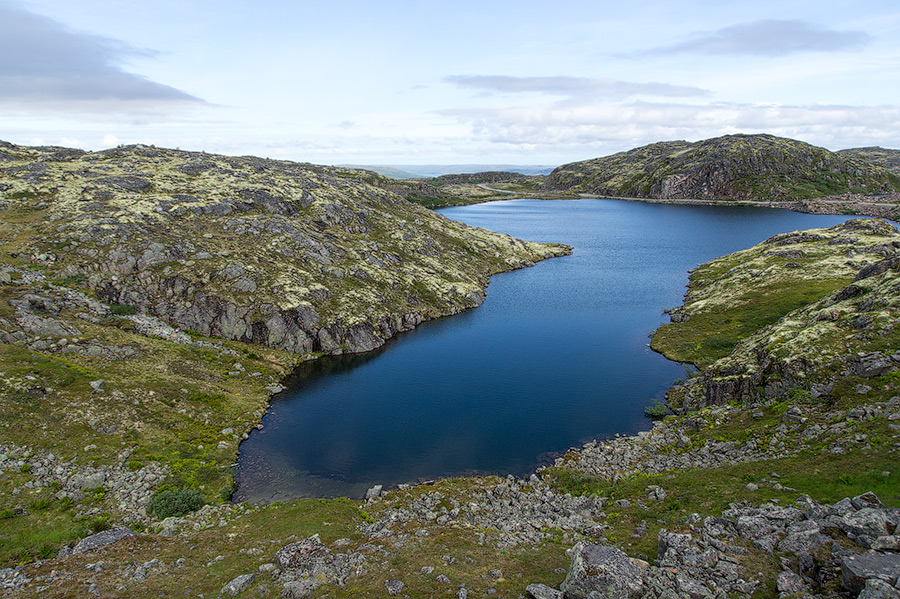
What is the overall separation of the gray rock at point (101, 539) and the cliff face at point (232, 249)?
46252mm

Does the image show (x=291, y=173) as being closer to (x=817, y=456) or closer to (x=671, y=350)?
(x=671, y=350)

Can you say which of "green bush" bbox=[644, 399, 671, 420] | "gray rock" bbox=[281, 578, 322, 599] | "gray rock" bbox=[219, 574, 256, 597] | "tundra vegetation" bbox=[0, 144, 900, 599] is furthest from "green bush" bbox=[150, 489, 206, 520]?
"green bush" bbox=[644, 399, 671, 420]

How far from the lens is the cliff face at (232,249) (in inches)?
3164

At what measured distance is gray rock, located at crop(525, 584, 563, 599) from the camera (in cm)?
2317

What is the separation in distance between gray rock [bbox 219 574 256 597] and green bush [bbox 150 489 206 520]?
17212mm

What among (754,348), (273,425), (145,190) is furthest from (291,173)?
(754,348)

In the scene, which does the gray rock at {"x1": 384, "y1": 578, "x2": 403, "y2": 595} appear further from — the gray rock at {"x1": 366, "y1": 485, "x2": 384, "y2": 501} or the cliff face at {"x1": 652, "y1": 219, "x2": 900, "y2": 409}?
the cliff face at {"x1": 652, "y1": 219, "x2": 900, "y2": 409}

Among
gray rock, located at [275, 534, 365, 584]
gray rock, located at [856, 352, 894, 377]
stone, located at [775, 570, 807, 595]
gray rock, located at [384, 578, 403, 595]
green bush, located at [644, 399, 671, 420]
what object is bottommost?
green bush, located at [644, 399, 671, 420]

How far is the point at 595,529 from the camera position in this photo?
32.2m

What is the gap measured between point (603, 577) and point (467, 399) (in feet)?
143

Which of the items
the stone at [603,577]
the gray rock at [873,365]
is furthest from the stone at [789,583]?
the gray rock at [873,365]

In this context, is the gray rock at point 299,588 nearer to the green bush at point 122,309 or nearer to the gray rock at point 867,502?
the gray rock at point 867,502

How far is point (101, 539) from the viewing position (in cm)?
3338

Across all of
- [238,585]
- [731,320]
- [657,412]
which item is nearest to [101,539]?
[238,585]
